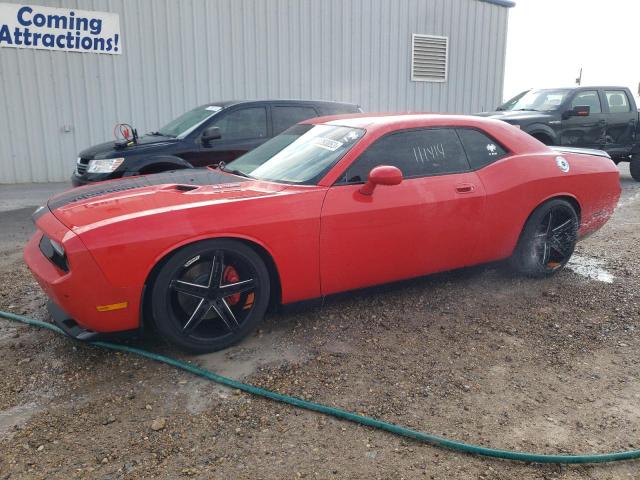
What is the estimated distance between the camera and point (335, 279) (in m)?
3.57

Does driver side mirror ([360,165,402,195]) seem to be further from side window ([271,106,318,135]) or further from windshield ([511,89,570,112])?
windshield ([511,89,570,112])

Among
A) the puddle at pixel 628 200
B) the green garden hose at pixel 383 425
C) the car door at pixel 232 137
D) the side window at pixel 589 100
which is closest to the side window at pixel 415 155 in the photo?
the green garden hose at pixel 383 425

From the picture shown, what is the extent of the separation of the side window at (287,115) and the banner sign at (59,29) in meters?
4.67

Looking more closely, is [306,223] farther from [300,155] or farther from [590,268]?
[590,268]

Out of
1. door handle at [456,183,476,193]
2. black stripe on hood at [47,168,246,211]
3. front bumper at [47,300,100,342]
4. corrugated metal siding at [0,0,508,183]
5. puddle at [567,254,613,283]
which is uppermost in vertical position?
corrugated metal siding at [0,0,508,183]

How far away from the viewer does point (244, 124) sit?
23.7ft

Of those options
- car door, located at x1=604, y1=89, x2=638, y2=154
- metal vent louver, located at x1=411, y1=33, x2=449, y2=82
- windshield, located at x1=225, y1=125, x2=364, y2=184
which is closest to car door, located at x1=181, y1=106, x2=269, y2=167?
windshield, located at x1=225, y1=125, x2=364, y2=184

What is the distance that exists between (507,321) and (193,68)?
901 cm

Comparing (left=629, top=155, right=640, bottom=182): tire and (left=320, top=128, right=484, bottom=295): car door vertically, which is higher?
(left=320, top=128, right=484, bottom=295): car door

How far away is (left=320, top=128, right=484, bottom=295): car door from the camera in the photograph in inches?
138

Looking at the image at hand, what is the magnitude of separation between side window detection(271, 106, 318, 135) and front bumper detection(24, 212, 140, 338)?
182 inches

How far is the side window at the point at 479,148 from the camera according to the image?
415cm

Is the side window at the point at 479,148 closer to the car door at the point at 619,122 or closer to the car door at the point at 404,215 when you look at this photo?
the car door at the point at 404,215

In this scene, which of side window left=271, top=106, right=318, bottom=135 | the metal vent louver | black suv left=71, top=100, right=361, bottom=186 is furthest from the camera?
the metal vent louver
